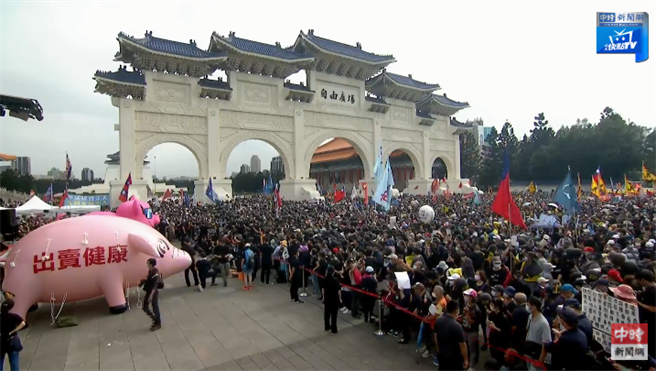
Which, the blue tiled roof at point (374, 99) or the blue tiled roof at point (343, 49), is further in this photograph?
the blue tiled roof at point (374, 99)

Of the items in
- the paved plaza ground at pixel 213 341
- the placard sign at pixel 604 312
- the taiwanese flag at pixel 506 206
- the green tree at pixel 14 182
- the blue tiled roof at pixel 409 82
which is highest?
the blue tiled roof at pixel 409 82

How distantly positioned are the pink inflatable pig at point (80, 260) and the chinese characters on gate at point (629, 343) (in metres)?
7.40

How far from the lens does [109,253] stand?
287 inches

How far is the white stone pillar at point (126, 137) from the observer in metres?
23.5

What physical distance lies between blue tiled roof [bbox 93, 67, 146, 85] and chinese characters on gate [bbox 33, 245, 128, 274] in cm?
1946

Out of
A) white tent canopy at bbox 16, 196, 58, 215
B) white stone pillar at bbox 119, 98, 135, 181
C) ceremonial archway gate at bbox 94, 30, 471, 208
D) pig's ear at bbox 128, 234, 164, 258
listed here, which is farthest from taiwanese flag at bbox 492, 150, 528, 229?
white stone pillar at bbox 119, 98, 135, 181

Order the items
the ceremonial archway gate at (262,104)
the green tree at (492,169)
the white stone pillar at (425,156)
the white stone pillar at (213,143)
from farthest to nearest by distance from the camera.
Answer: the green tree at (492,169) < the white stone pillar at (425,156) < the white stone pillar at (213,143) < the ceremonial archway gate at (262,104)

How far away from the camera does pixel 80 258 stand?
6996mm

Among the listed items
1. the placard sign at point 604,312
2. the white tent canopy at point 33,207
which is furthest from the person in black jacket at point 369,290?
the white tent canopy at point 33,207

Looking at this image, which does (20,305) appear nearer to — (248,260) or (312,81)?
(248,260)

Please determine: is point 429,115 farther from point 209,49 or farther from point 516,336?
point 516,336

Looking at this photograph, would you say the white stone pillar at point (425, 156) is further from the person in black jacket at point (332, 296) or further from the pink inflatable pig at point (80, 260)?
the person in black jacket at point (332, 296)

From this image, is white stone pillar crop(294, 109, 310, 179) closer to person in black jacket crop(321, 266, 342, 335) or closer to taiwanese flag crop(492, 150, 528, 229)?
taiwanese flag crop(492, 150, 528, 229)

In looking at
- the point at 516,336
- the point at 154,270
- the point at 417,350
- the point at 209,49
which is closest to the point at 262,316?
the point at 154,270
